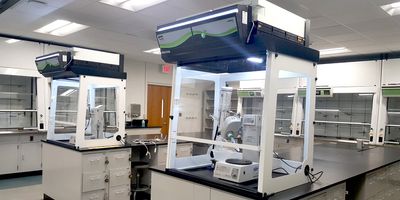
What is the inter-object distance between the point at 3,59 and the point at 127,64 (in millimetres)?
3021

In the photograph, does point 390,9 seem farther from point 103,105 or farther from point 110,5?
point 103,105

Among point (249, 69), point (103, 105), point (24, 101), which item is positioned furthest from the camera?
point (24, 101)

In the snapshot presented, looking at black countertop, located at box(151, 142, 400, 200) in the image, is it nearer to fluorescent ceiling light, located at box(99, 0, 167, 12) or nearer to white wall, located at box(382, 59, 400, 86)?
fluorescent ceiling light, located at box(99, 0, 167, 12)

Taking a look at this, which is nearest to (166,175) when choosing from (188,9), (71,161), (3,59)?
(71,161)

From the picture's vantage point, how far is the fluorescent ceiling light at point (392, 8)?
3.62 meters

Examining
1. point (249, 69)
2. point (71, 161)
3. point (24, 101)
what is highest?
point (249, 69)

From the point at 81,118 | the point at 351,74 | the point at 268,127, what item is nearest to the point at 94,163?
the point at 81,118

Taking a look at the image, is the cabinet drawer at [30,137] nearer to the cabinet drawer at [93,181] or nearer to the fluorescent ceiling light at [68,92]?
the fluorescent ceiling light at [68,92]

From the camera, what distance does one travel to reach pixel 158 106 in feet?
29.3

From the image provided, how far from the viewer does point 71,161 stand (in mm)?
3764

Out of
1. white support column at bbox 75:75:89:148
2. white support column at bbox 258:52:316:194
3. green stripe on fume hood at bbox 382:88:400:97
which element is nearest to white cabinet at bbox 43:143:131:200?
white support column at bbox 75:75:89:148

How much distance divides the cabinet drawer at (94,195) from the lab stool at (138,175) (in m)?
0.61

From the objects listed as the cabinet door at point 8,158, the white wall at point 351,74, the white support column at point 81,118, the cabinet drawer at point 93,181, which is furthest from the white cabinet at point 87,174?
the white wall at point 351,74

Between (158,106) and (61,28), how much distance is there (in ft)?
13.6
